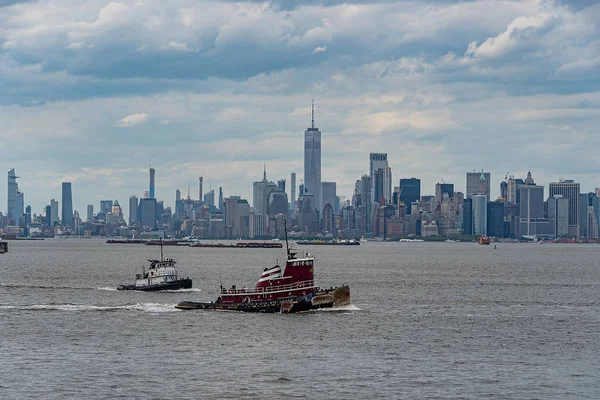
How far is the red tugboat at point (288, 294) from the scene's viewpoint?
94.8 meters

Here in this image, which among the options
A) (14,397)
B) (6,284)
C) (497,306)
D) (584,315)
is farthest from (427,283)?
(14,397)

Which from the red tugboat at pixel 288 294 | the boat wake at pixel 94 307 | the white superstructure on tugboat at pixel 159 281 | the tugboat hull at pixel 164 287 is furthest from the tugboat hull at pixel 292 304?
the white superstructure on tugboat at pixel 159 281

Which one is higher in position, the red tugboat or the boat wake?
the red tugboat

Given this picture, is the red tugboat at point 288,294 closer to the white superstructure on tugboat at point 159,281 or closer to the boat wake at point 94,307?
the boat wake at point 94,307

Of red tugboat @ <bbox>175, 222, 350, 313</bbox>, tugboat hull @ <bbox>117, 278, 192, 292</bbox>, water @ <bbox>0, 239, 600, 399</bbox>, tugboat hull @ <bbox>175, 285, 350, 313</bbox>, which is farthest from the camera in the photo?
tugboat hull @ <bbox>117, 278, 192, 292</bbox>

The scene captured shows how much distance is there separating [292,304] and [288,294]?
7.03 ft

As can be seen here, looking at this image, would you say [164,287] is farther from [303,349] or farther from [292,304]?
[303,349]

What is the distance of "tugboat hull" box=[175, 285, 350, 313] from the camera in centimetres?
9438

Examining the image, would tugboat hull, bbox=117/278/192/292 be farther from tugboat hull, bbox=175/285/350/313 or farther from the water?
tugboat hull, bbox=175/285/350/313

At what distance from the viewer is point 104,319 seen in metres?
91.1

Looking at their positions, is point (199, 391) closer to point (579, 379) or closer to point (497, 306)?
point (579, 379)

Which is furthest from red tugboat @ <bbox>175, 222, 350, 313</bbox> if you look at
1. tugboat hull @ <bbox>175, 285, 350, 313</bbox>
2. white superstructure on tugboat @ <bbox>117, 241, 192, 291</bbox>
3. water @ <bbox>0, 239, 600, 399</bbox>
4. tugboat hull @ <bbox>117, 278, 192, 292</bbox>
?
white superstructure on tugboat @ <bbox>117, 241, 192, 291</bbox>

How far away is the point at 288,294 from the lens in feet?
315

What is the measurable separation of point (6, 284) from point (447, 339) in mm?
83161
